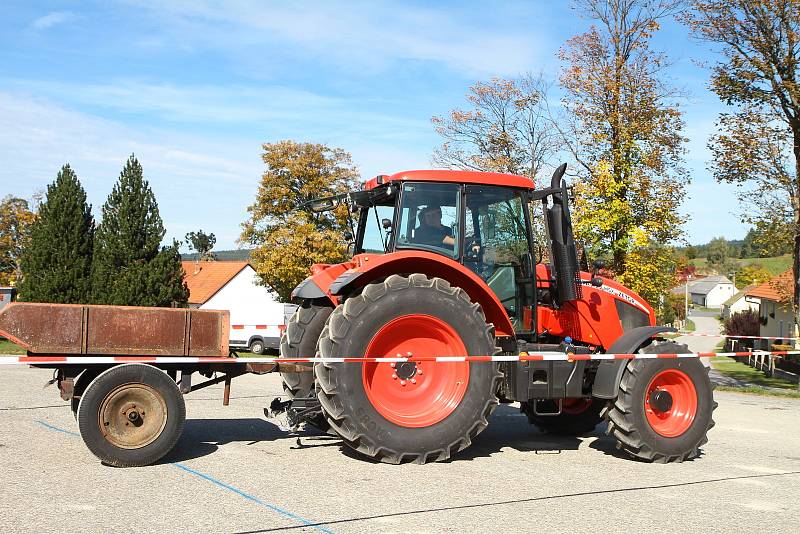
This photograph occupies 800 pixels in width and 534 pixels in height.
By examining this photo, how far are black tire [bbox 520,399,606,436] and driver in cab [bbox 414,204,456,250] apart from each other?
90.6 inches

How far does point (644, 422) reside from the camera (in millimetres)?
7828

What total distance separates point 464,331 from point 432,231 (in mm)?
1154

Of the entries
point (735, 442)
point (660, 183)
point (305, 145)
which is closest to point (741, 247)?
point (305, 145)

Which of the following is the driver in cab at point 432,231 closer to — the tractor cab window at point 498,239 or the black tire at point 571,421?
the tractor cab window at point 498,239

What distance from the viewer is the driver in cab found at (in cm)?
814

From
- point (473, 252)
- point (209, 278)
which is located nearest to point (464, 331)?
point (473, 252)

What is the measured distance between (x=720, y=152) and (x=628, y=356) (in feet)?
41.5

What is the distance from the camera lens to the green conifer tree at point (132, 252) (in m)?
36.8

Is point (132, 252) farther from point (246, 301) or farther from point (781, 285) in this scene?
point (781, 285)

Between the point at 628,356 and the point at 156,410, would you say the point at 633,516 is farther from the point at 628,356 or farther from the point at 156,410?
the point at 156,410

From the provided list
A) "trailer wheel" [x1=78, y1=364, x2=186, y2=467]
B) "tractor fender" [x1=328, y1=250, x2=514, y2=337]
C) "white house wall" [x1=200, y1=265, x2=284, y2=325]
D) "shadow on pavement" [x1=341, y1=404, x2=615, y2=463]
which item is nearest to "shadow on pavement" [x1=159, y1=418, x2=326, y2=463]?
"trailer wheel" [x1=78, y1=364, x2=186, y2=467]

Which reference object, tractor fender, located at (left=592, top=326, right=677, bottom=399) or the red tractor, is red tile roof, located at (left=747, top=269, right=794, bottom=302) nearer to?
the red tractor

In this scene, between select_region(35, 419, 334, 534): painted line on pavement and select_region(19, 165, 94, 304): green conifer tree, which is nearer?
select_region(35, 419, 334, 534): painted line on pavement

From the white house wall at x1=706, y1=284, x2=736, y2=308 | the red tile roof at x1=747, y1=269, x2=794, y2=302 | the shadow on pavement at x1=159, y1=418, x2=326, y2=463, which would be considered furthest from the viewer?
the white house wall at x1=706, y1=284, x2=736, y2=308
